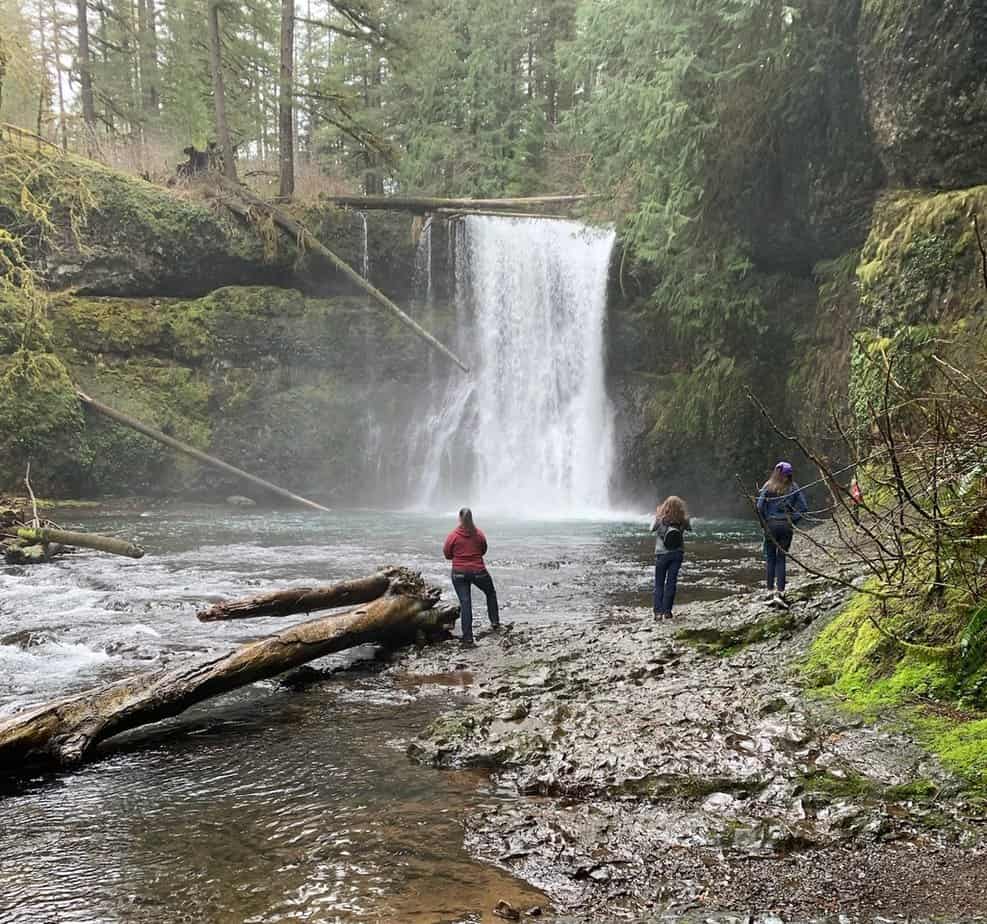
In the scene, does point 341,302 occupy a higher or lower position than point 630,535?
higher

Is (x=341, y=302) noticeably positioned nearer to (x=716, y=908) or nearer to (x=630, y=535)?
(x=630, y=535)

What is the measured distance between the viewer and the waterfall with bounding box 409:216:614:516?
2334 cm

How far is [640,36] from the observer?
56.0 feet

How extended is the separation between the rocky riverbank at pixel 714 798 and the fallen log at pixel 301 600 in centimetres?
221

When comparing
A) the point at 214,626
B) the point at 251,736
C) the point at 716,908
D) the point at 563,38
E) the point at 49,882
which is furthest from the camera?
the point at 563,38

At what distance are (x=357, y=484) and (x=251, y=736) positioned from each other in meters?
20.1

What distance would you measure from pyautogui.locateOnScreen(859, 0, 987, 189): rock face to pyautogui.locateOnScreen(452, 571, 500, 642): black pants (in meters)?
10.4

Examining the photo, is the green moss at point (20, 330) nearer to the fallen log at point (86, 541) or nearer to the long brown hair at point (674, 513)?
the fallen log at point (86, 541)

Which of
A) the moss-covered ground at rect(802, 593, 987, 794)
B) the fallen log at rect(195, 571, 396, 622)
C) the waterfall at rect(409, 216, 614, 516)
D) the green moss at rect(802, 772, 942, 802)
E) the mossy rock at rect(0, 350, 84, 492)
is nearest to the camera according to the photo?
the green moss at rect(802, 772, 942, 802)

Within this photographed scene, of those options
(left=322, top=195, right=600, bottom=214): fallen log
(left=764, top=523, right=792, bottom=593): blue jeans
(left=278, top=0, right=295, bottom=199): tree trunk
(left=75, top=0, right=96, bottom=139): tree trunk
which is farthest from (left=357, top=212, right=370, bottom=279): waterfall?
(left=764, top=523, right=792, bottom=593): blue jeans

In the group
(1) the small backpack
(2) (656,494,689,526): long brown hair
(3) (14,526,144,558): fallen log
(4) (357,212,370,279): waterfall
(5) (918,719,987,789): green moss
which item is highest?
(4) (357,212,370,279): waterfall

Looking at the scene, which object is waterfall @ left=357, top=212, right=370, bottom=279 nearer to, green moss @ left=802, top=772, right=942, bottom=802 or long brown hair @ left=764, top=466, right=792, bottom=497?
long brown hair @ left=764, top=466, right=792, bottom=497

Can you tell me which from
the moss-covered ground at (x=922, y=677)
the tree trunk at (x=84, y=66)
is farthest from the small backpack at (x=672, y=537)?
the tree trunk at (x=84, y=66)

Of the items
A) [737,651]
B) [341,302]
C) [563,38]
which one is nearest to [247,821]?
[737,651]
